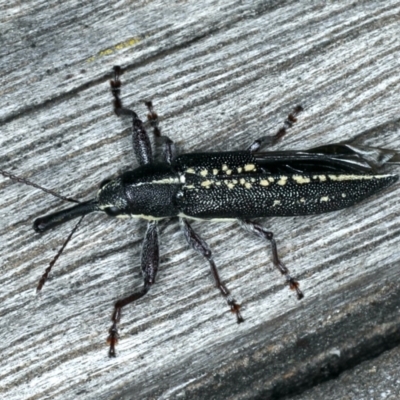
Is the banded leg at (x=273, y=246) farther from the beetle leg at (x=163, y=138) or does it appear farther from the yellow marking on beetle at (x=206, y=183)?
the beetle leg at (x=163, y=138)

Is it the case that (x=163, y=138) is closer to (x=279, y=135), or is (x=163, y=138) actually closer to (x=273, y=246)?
(x=279, y=135)

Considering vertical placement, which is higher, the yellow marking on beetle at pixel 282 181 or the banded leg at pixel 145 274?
the yellow marking on beetle at pixel 282 181

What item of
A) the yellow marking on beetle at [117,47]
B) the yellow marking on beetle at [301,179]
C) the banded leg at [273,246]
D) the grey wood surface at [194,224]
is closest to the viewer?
the grey wood surface at [194,224]

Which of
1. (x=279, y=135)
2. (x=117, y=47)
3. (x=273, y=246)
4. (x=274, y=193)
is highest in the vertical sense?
(x=117, y=47)

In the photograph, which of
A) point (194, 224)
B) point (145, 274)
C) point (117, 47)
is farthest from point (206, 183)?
point (117, 47)

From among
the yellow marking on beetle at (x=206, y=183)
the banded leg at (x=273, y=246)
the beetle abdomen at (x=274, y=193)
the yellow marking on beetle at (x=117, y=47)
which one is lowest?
the banded leg at (x=273, y=246)

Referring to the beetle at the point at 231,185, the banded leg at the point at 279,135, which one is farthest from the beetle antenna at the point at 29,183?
the banded leg at the point at 279,135
